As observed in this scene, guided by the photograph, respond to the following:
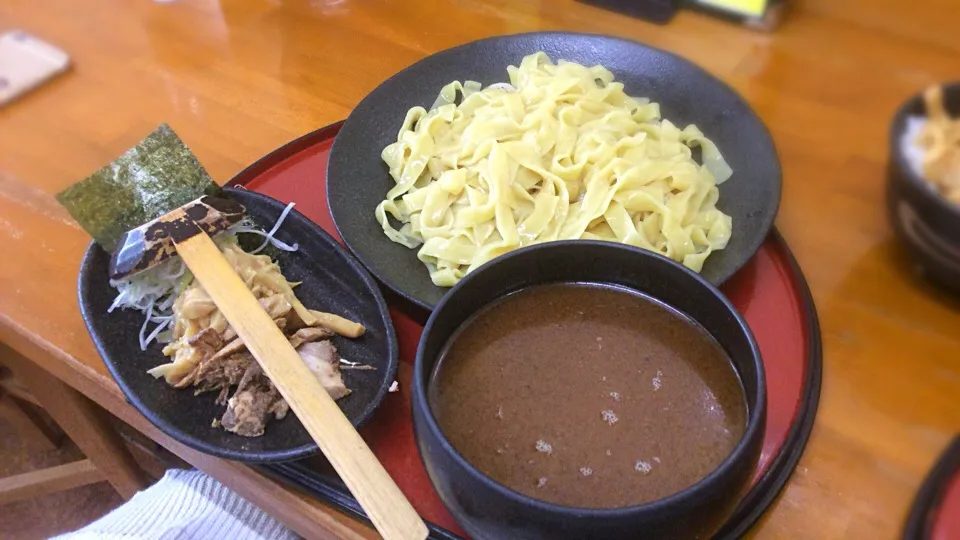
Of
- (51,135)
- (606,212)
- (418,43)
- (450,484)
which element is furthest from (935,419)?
(51,135)

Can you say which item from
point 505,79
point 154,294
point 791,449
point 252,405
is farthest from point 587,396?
point 505,79

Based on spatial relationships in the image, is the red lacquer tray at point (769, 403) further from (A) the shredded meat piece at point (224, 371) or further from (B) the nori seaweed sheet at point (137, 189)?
(B) the nori seaweed sheet at point (137, 189)

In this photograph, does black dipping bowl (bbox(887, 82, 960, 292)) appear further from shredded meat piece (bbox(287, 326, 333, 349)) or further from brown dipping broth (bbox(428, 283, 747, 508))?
shredded meat piece (bbox(287, 326, 333, 349))

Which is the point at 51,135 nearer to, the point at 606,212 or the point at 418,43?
the point at 418,43

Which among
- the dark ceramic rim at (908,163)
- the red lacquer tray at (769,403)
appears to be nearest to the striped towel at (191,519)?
the red lacquer tray at (769,403)

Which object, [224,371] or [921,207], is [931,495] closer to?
[921,207]

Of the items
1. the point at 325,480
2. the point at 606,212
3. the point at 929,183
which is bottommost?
the point at 325,480
